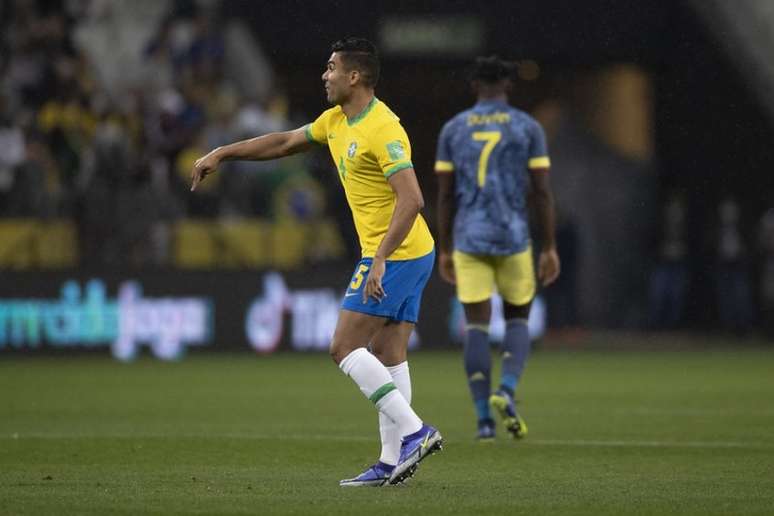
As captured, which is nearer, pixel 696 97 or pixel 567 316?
pixel 567 316

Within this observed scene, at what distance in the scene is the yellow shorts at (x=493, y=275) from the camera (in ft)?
37.1

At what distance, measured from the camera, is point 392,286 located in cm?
838

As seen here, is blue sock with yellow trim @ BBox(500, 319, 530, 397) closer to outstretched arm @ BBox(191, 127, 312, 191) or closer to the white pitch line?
the white pitch line

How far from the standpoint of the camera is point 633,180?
27.9 m

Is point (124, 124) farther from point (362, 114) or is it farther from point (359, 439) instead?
point (362, 114)

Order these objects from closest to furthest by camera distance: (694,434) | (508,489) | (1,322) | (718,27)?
(508,489) → (694,434) → (1,322) → (718,27)

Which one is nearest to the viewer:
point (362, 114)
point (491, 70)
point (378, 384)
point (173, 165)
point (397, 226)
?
point (397, 226)

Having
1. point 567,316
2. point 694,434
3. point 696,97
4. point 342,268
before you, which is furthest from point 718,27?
point 694,434

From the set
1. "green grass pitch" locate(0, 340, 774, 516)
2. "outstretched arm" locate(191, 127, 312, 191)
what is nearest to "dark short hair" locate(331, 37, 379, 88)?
"outstretched arm" locate(191, 127, 312, 191)

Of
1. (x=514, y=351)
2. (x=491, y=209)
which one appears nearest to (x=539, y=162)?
(x=491, y=209)

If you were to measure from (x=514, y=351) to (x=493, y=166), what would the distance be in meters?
1.23

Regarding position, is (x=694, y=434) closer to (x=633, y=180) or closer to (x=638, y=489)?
(x=638, y=489)

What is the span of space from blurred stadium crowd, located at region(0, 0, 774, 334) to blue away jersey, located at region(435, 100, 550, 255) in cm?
933

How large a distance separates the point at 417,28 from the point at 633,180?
4.47 m
